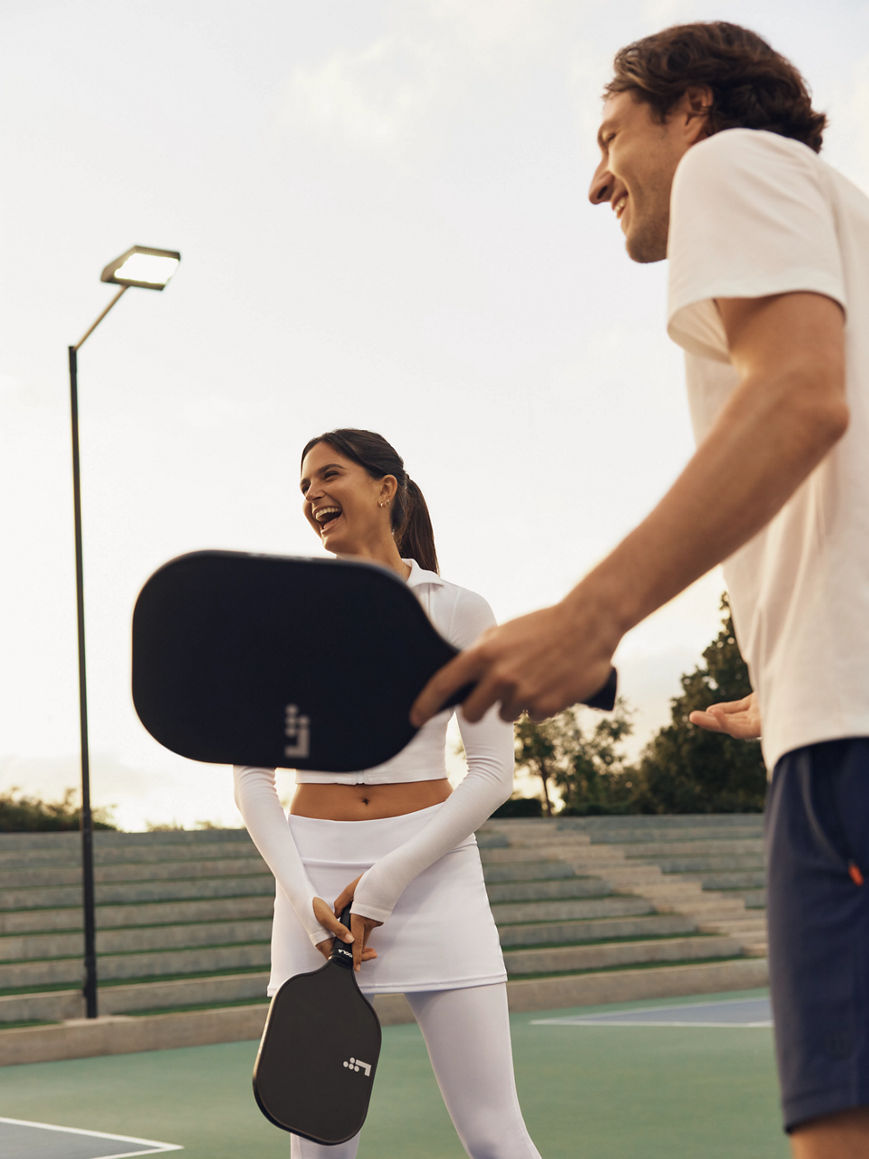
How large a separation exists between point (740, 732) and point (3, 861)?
17.2 meters

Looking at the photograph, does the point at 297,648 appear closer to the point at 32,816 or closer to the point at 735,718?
the point at 735,718

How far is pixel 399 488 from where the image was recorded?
12.6 ft

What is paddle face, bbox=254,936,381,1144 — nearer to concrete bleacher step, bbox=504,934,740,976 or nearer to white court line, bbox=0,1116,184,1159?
white court line, bbox=0,1116,184,1159

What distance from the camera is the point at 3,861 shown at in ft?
59.1

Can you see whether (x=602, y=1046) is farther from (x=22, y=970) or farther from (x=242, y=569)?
(x=242, y=569)

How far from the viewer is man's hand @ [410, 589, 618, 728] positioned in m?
1.25

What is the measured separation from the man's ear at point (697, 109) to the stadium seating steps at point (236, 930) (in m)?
10.4

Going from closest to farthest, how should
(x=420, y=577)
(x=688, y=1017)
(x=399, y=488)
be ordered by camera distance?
1. (x=420, y=577)
2. (x=399, y=488)
3. (x=688, y=1017)

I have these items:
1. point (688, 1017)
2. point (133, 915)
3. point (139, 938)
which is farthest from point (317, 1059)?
point (133, 915)

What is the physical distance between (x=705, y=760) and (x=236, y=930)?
42.3 m

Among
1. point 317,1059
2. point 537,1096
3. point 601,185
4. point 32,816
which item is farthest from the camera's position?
point 32,816

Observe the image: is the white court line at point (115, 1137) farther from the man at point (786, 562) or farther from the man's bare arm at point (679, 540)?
the man's bare arm at point (679, 540)

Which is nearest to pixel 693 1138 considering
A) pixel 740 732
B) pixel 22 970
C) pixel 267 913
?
pixel 740 732

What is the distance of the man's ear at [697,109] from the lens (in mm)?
1671
